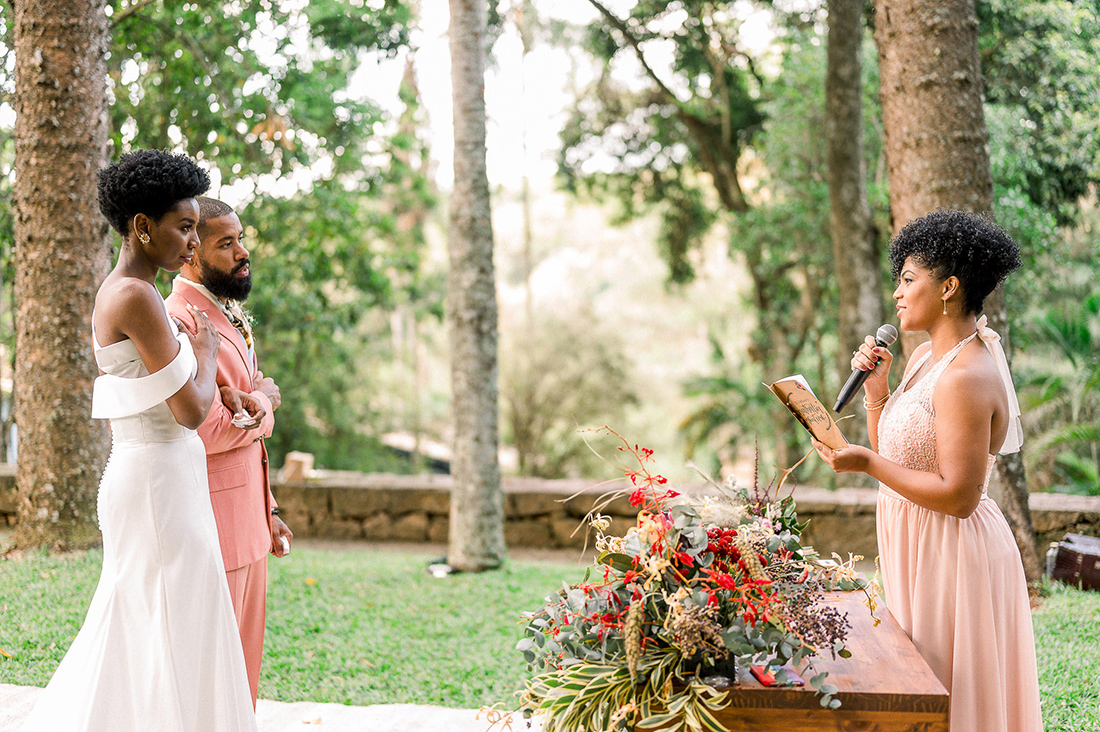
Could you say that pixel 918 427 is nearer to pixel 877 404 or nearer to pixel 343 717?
pixel 877 404

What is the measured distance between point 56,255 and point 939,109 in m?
5.08

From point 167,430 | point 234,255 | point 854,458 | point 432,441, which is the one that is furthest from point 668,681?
point 432,441

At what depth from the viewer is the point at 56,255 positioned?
487 cm

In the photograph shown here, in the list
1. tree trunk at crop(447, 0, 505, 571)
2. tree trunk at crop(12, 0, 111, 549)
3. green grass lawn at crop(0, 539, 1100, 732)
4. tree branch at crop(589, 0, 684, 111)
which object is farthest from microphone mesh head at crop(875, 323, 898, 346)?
tree branch at crop(589, 0, 684, 111)

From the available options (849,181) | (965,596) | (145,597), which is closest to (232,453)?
(145,597)

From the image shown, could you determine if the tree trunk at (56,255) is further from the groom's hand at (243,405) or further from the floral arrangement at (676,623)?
the floral arrangement at (676,623)

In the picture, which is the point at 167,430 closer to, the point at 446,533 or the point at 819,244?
the point at 446,533

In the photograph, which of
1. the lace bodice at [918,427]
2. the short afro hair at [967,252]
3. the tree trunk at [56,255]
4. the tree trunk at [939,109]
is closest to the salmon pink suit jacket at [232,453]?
the lace bodice at [918,427]

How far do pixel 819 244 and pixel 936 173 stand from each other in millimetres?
7186

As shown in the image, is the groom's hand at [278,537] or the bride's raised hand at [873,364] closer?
the bride's raised hand at [873,364]

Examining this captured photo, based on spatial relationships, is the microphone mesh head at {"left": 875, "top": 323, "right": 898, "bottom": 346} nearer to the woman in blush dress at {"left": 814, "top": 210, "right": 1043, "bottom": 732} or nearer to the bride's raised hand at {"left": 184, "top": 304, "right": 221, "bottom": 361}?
the woman in blush dress at {"left": 814, "top": 210, "right": 1043, "bottom": 732}

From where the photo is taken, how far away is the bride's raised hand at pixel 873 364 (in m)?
2.54

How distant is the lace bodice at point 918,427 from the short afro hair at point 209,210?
2.23 meters

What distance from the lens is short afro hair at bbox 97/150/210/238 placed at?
237 centimetres
